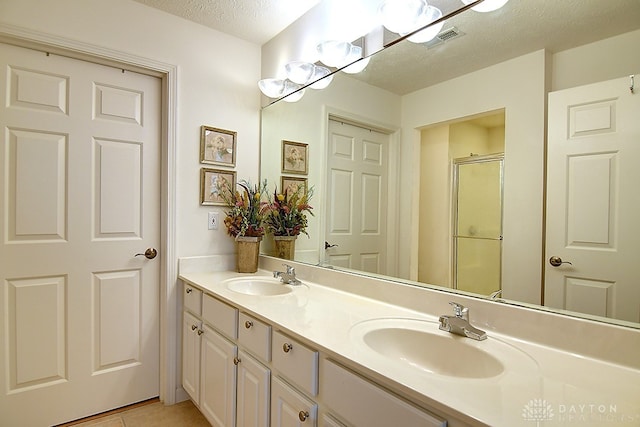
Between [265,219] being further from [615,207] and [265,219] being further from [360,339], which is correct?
[615,207]

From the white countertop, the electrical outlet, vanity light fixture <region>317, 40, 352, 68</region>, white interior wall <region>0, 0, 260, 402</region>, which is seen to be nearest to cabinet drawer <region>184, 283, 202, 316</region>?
white interior wall <region>0, 0, 260, 402</region>

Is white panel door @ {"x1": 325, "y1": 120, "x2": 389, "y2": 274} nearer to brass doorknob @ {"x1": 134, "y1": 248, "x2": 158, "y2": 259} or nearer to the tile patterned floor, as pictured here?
Answer: brass doorknob @ {"x1": 134, "y1": 248, "x2": 158, "y2": 259}

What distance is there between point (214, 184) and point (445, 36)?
5.10ft

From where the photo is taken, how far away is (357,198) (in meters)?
1.73

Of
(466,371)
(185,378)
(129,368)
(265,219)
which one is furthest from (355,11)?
(129,368)

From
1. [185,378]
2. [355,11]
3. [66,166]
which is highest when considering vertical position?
[355,11]

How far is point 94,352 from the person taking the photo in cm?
192

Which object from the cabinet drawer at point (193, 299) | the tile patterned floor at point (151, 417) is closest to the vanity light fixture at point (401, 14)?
the cabinet drawer at point (193, 299)

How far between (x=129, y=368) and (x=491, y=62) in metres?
2.44

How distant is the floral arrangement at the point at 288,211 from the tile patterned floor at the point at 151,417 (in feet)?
3.78

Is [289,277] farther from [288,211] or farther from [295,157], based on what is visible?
[295,157]

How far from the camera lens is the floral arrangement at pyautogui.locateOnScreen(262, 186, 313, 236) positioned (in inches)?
81.1

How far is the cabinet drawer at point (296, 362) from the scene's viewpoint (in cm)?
102

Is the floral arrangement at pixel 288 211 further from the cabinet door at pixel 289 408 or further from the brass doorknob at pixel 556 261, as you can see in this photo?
the brass doorknob at pixel 556 261
